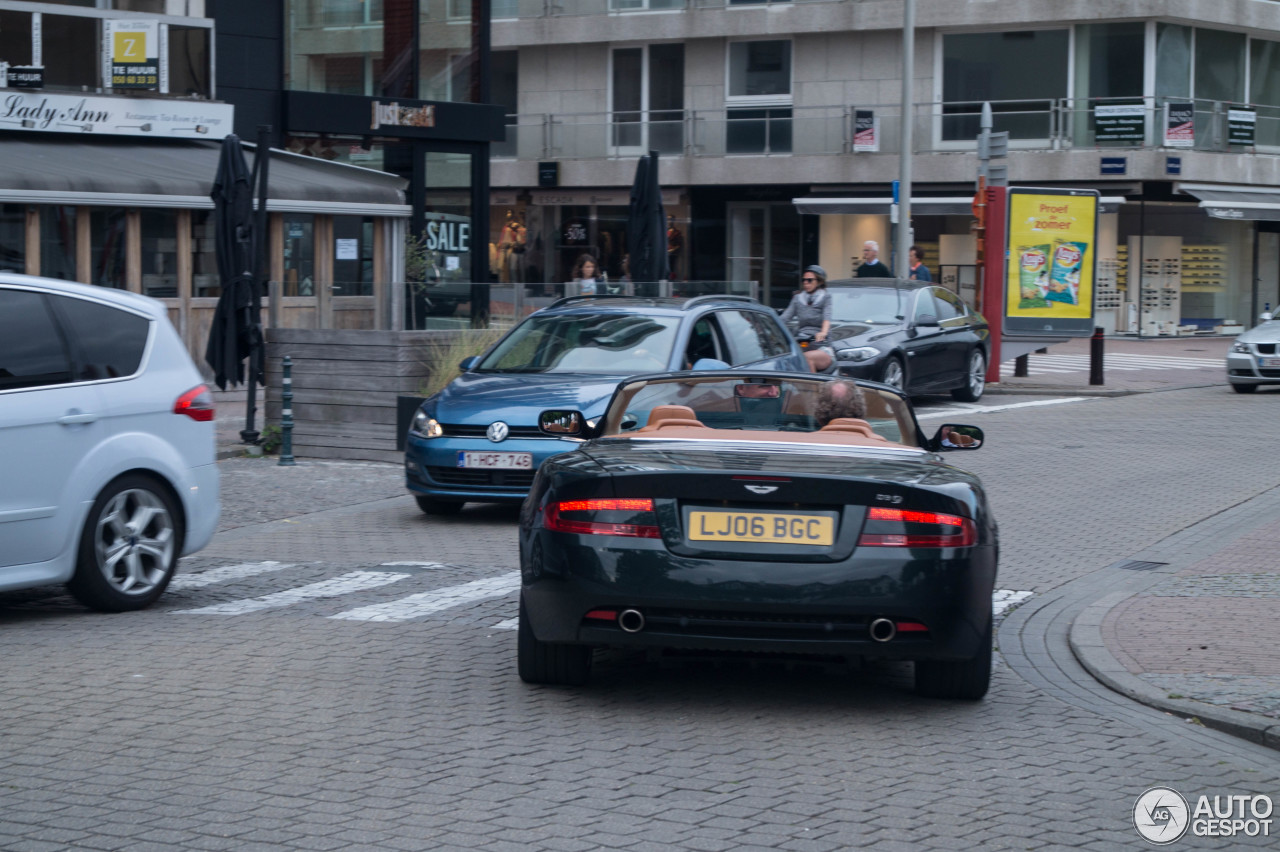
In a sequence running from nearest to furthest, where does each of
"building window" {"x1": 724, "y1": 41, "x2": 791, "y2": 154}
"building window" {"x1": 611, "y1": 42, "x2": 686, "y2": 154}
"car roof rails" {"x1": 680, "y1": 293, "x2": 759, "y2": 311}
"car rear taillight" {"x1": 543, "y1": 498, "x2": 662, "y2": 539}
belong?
"car rear taillight" {"x1": 543, "y1": 498, "x2": 662, "y2": 539} < "car roof rails" {"x1": 680, "y1": 293, "x2": 759, "y2": 311} < "building window" {"x1": 724, "y1": 41, "x2": 791, "y2": 154} < "building window" {"x1": 611, "y1": 42, "x2": 686, "y2": 154}

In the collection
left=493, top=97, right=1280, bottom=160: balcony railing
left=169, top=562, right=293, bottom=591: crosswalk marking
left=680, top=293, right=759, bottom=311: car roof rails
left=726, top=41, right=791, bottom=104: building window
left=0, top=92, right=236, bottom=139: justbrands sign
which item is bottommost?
left=169, top=562, right=293, bottom=591: crosswalk marking

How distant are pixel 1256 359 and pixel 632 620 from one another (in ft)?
64.6

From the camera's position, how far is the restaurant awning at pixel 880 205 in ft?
126

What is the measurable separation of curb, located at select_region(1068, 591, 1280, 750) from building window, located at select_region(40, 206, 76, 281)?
1521cm

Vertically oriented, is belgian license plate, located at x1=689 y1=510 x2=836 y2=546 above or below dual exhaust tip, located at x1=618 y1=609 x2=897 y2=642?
above

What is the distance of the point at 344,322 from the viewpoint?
52.0ft

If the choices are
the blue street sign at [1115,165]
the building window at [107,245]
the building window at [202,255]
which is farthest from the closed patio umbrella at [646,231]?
the blue street sign at [1115,165]

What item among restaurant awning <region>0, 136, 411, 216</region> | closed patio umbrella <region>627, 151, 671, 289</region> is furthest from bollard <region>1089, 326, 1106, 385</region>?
restaurant awning <region>0, 136, 411, 216</region>

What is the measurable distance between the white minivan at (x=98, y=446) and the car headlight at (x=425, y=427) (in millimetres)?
2854

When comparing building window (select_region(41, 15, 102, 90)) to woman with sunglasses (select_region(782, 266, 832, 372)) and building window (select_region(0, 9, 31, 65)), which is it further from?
woman with sunglasses (select_region(782, 266, 832, 372))

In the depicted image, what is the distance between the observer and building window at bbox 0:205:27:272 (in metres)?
19.2

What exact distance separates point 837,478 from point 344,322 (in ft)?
35.6

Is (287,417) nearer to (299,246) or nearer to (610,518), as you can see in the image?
(299,246)

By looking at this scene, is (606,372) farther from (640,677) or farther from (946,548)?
(946,548)
